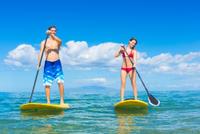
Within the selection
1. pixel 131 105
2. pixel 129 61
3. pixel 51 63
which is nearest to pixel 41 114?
pixel 51 63

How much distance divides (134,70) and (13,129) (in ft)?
20.9

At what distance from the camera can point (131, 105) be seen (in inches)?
503

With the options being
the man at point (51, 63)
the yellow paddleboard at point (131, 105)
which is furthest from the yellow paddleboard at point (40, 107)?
the yellow paddleboard at point (131, 105)

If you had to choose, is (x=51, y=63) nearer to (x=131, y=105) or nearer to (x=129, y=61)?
(x=129, y=61)

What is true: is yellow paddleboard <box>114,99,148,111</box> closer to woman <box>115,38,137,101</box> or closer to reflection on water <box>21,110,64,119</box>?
woman <box>115,38,137,101</box>

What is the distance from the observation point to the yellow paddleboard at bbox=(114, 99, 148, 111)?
12.6m

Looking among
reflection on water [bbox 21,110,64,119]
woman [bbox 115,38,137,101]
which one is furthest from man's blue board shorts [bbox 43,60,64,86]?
woman [bbox 115,38,137,101]

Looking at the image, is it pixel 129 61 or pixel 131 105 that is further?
pixel 129 61

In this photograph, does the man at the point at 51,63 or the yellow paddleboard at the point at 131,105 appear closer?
the yellow paddleboard at the point at 131,105

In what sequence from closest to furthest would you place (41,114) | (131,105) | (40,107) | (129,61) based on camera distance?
(41,114) → (40,107) → (131,105) → (129,61)

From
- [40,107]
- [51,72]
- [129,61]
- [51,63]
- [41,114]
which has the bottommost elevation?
[41,114]

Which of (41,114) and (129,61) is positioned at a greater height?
(129,61)

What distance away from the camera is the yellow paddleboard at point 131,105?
12.6m

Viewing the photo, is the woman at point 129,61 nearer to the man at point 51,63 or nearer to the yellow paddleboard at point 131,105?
the yellow paddleboard at point 131,105
